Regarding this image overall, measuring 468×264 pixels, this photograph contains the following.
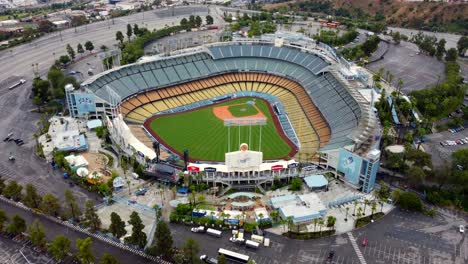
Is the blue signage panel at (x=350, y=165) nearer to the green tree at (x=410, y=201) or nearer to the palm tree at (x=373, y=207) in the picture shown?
the palm tree at (x=373, y=207)

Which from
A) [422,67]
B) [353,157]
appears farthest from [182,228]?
[422,67]

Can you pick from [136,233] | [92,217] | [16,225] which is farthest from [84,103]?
[136,233]

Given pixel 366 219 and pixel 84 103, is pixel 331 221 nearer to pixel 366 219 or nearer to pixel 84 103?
pixel 366 219

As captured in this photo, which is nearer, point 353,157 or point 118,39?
point 353,157

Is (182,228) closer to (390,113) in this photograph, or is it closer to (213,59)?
(390,113)

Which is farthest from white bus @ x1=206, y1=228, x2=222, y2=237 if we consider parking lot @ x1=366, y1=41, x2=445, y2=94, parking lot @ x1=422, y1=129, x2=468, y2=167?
parking lot @ x1=366, y1=41, x2=445, y2=94

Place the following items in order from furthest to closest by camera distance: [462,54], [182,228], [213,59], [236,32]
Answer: [236,32] → [462,54] → [213,59] → [182,228]

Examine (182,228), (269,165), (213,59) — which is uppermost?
(213,59)

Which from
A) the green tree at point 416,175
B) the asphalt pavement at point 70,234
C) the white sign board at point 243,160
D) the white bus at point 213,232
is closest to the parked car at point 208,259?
the white bus at point 213,232
